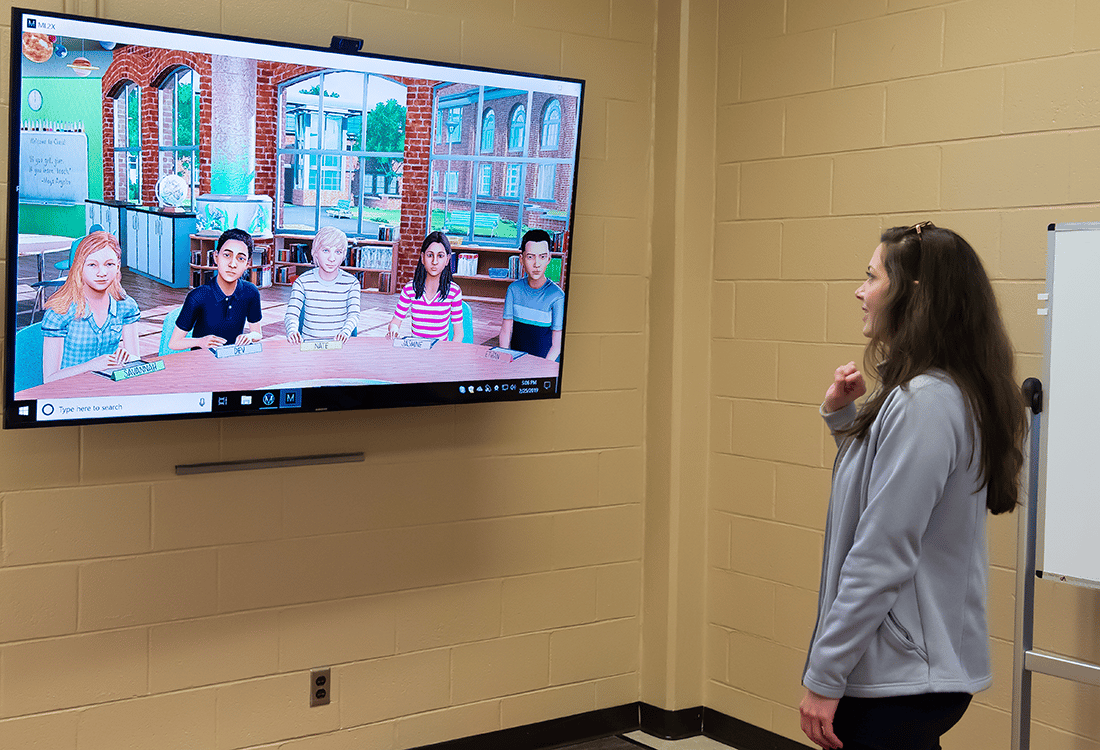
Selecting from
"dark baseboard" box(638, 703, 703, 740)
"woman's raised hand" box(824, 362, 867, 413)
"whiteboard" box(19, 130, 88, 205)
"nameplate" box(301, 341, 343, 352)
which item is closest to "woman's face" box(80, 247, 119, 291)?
"whiteboard" box(19, 130, 88, 205)

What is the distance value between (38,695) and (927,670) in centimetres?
215

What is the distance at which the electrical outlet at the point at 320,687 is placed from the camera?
304 cm

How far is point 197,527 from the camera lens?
2.84 metres

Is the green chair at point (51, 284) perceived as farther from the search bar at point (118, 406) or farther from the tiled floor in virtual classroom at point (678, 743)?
the tiled floor in virtual classroom at point (678, 743)

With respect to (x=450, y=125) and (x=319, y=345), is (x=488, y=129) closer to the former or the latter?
(x=450, y=125)

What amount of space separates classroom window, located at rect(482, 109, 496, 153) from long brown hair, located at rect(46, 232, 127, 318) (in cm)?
100

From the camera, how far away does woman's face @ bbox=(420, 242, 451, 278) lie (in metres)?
2.84

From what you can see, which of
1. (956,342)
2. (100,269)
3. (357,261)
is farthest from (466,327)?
(956,342)

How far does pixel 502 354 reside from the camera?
119 inches

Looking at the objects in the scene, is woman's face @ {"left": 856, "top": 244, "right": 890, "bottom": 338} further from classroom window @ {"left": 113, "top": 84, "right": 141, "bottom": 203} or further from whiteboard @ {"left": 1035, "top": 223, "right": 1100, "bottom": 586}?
classroom window @ {"left": 113, "top": 84, "right": 141, "bottom": 203}

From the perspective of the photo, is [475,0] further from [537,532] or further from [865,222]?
[537,532]

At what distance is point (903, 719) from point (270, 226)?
1.81 metres

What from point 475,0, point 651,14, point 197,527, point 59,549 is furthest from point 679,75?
point 59,549

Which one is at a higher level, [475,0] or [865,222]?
[475,0]
